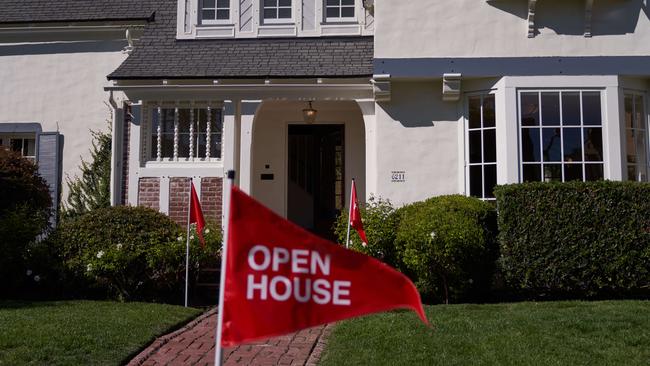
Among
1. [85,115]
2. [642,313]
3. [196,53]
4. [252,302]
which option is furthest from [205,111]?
[252,302]

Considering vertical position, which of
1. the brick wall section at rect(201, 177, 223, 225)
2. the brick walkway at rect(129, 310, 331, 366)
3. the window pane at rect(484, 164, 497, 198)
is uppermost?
the window pane at rect(484, 164, 497, 198)

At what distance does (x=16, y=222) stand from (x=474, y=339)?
22.3 feet

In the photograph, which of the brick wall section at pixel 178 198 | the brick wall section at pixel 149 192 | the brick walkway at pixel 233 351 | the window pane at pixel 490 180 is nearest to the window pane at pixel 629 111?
the window pane at pixel 490 180

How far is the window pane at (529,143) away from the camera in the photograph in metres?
9.41

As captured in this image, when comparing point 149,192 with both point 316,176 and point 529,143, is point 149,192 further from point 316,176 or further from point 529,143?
point 529,143

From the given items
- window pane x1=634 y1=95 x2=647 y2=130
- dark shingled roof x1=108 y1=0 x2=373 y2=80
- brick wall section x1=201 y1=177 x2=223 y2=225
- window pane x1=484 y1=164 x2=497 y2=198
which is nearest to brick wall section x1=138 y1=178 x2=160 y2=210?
brick wall section x1=201 y1=177 x2=223 y2=225

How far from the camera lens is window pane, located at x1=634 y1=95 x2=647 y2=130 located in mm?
9805

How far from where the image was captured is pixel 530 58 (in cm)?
957

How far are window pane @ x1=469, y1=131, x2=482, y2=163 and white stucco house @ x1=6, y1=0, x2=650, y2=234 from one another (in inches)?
0.6

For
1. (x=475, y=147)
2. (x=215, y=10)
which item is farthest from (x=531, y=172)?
(x=215, y=10)

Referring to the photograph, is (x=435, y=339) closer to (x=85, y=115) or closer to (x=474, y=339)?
(x=474, y=339)

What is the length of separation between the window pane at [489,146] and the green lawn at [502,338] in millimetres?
2931

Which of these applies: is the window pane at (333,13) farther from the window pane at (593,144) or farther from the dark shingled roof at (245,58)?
the window pane at (593,144)

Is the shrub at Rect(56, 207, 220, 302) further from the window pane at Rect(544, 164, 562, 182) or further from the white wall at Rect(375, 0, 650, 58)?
the window pane at Rect(544, 164, 562, 182)
